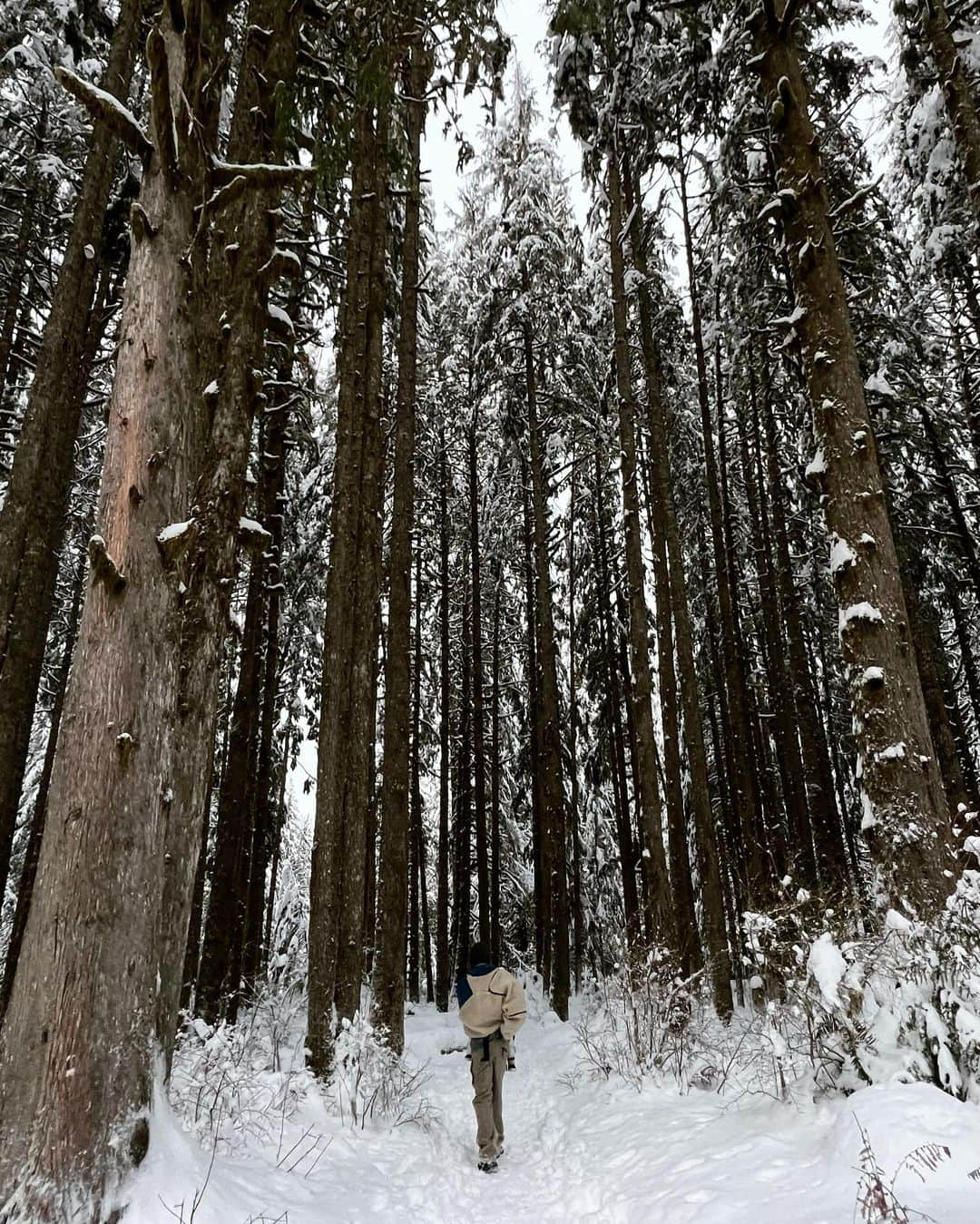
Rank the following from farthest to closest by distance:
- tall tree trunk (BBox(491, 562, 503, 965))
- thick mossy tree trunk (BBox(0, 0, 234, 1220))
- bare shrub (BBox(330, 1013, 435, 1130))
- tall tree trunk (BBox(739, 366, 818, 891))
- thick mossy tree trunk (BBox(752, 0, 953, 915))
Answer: tall tree trunk (BBox(491, 562, 503, 965)) → tall tree trunk (BBox(739, 366, 818, 891)) → bare shrub (BBox(330, 1013, 435, 1130)) → thick mossy tree trunk (BBox(752, 0, 953, 915)) → thick mossy tree trunk (BBox(0, 0, 234, 1220))

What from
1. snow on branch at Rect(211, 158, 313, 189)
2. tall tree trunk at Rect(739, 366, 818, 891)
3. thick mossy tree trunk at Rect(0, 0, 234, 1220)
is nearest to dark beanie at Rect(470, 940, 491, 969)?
thick mossy tree trunk at Rect(0, 0, 234, 1220)

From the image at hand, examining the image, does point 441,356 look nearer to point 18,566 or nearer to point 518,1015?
point 18,566

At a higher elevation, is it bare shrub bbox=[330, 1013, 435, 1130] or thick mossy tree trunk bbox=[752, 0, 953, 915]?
thick mossy tree trunk bbox=[752, 0, 953, 915]

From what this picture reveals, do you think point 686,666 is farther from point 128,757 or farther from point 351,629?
point 128,757

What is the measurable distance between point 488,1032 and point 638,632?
636cm

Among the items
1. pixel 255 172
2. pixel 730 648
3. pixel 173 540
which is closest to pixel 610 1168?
pixel 173 540

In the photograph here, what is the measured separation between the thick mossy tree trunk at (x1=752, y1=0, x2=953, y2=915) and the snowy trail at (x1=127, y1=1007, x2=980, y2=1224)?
6.09 feet

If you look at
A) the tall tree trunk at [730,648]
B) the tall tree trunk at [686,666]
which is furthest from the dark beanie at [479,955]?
the tall tree trunk at [730,648]

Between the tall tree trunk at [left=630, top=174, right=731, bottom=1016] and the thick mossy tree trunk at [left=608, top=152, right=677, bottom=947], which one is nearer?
the thick mossy tree trunk at [left=608, top=152, right=677, bottom=947]

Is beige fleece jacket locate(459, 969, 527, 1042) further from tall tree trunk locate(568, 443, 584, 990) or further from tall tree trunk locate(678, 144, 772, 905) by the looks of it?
tall tree trunk locate(568, 443, 584, 990)

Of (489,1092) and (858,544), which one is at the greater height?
(858,544)

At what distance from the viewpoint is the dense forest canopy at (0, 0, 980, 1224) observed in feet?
11.0

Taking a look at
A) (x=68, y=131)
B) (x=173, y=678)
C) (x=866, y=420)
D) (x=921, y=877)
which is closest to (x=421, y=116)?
(x=68, y=131)

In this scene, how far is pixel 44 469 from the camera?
799cm
